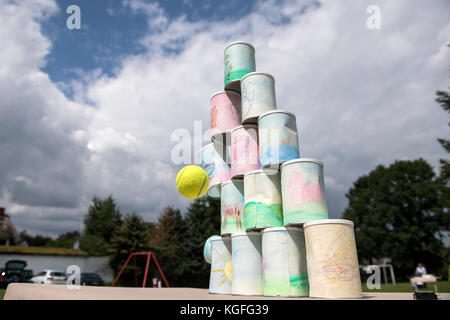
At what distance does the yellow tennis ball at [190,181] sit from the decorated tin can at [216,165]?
4.37ft

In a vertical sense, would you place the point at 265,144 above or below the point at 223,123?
below

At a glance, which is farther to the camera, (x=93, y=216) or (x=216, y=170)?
(x=93, y=216)

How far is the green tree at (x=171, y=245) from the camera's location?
105 ft

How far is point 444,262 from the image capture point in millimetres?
36562

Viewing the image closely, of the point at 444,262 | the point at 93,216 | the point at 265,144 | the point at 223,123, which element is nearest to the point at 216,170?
the point at 223,123

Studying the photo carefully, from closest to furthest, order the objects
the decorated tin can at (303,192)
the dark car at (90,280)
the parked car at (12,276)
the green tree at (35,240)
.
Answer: the decorated tin can at (303,192), the parked car at (12,276), the dark car at (90,280), the green tree at (35,240)

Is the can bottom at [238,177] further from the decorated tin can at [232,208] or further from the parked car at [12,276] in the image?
the parked car at [12,276]

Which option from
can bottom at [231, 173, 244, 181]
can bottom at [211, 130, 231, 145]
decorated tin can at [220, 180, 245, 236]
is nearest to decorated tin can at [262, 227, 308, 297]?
decorated tin can at [220, 180, 245, 236]

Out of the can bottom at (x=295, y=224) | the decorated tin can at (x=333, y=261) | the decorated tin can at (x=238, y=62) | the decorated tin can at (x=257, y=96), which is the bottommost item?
the decorated tin can at (x=333, y=261)

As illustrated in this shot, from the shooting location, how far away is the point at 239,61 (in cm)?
1116

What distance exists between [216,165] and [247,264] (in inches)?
155

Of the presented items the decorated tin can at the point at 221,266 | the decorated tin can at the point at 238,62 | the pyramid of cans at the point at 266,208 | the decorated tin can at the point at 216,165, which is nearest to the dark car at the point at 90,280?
the pyramid of cans at the point at 266,208

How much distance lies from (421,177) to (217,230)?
85.2ft
